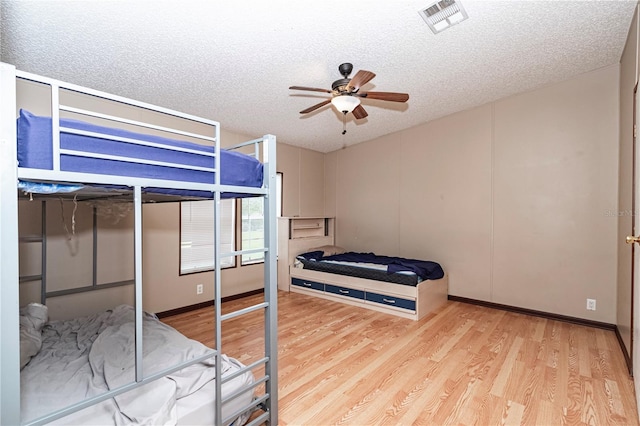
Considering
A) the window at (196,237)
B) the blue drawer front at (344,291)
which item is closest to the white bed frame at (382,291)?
the blue drawer front at (344,291)

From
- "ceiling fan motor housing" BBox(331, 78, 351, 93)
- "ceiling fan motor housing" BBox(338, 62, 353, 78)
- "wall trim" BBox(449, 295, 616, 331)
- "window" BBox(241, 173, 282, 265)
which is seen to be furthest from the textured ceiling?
"wall trim" BBox(449, 295, 616, 331)

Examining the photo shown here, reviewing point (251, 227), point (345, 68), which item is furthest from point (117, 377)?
point (251, 227)

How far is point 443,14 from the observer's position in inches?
90.8

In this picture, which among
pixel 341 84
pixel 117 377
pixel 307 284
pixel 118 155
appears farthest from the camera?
pixel 307 284

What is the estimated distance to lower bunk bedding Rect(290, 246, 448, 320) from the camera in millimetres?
3627

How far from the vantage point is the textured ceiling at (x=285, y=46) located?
2.07m

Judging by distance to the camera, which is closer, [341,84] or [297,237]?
[341,84]

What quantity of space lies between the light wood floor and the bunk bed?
567mm

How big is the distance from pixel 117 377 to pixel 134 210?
1082mm

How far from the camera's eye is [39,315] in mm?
2475

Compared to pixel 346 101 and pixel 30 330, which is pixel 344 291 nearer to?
pixel 346 101

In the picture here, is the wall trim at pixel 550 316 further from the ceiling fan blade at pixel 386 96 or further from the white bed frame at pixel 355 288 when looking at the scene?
the ceiling fan blade at pixel 386 96

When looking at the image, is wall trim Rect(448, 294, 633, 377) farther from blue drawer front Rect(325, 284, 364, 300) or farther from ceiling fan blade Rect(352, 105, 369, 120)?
ceiling fan blade Rect(352, 105, 369, 120)

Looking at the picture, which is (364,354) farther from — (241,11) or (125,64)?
(125,64)
